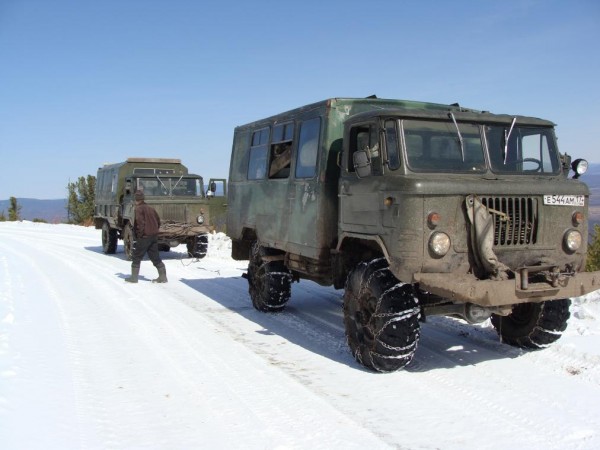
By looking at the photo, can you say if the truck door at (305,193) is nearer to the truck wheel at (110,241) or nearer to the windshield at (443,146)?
the windshield at (443,146)

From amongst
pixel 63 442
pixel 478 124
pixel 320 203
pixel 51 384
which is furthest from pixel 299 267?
pixel 63 442

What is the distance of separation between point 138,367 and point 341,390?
6.59ft

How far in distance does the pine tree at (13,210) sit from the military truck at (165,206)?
26.9m

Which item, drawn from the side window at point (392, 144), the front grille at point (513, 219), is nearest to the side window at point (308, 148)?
the side window at point (392, 144)

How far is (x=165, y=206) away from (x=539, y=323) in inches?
451

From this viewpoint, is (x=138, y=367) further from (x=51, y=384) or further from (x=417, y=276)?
(x=417, y=276)

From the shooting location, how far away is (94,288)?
10367 millimetres

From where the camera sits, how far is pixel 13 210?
41281mm

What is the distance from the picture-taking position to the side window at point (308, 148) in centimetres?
679

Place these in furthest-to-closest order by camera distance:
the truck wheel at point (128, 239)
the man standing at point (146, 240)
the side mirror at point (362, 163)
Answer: the truck wheel at point (128, 239)
the man standing at point (146, 240)
the side mirror at point (362, 163)

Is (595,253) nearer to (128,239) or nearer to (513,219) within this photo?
(513,219)

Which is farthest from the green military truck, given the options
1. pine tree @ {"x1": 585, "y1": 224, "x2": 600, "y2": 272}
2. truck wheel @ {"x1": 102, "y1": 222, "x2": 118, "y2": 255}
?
truck wheel @ {"x1": 102, "y1": 222, "x2": 118, "y2": 255}

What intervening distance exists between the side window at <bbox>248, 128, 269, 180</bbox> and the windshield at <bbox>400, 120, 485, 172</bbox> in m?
3.31

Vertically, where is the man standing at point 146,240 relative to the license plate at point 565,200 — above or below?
below
